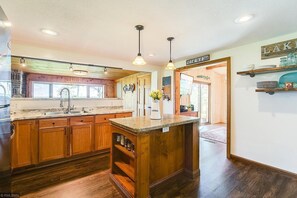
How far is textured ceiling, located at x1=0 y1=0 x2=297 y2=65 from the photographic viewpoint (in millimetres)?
1660

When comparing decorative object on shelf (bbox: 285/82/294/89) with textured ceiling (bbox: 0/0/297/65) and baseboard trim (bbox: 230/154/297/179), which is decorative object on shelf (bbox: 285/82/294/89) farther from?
baseboard trim (bbox: 230/154/297/179)

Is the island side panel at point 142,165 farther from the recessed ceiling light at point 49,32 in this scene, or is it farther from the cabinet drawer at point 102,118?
the recessed ceiling light at point 49,32

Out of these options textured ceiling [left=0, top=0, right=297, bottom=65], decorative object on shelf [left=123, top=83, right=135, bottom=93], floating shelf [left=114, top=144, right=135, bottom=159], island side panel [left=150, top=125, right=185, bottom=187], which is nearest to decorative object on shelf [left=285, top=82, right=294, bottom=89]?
textured ceiling [left=0, top=0, right=297, bottom=65]

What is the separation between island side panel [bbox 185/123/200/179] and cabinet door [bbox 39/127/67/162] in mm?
2316

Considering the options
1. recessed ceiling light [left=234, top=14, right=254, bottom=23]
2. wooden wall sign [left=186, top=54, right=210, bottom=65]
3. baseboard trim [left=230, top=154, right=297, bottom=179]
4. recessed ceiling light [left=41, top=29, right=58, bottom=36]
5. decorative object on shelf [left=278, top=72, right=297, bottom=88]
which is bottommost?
baseboard trim [left=230, top=154, right=297, bottom=179]

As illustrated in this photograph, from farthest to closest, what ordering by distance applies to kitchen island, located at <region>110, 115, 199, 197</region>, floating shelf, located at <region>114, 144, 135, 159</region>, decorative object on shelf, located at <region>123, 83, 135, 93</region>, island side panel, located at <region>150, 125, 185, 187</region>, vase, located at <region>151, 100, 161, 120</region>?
1. decorative object on shelf, located at <region>123, 83, 135, 93</region>
2. vase, located at <region>151, 100, 161, 120</region>
3. island side panel, located at <region>150, 125, 185, 187</region>
4. floating shelf, located at <region>114, 144, 135, 159</region>
5. kitchen island, located at <region>110, 115, 199, 197</region>

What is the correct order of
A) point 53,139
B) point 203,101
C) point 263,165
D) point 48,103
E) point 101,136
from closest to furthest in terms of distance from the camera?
point 263,165, point 53,139, point 101,136, point 48,103, point 203,101

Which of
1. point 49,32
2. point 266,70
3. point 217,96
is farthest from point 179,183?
point 217,96

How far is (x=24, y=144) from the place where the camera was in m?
2.50

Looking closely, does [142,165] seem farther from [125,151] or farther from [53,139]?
[53,139]

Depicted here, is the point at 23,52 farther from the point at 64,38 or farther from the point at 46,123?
the point at 46,123

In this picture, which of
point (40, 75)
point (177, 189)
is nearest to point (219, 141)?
point (177, 189)

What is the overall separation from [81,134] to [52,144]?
52 cm

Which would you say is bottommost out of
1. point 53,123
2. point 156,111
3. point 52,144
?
point 52,144
